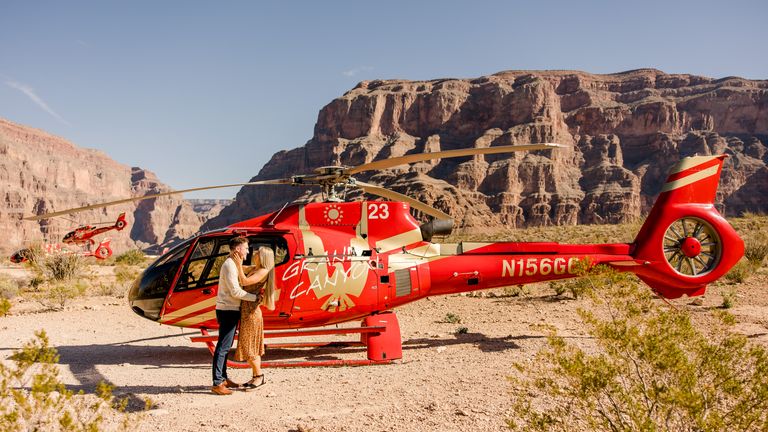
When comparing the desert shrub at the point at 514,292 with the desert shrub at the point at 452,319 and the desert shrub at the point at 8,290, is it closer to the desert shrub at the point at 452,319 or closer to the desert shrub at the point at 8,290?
the desert shrub at the point at 452,319

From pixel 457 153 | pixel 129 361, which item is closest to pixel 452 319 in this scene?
pixel 457 153

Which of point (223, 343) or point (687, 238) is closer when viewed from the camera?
point (223, 343)

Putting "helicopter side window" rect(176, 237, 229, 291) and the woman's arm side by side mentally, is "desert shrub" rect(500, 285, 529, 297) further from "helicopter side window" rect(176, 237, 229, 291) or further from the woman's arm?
the woman's arm

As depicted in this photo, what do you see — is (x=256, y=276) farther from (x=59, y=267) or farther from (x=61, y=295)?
(x=59, y=267)

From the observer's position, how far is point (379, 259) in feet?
26.3

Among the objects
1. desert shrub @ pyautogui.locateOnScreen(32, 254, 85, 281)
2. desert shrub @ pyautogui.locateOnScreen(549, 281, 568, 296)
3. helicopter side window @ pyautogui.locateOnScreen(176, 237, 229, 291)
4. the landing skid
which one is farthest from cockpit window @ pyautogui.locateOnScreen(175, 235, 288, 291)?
desert shrub @ pyautogui.locateOnScreen(32, 254, 85, 281)

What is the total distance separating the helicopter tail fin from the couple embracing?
706cm

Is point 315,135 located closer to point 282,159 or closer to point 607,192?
point 282,159

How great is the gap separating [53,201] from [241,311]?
169469 mm

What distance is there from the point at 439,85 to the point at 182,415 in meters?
139

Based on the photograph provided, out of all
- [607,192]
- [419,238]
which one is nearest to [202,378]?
[419,238]

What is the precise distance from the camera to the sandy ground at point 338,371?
187 inches

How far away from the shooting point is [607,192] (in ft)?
323

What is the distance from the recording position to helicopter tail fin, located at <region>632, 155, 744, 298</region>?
→ 8.79 metres
